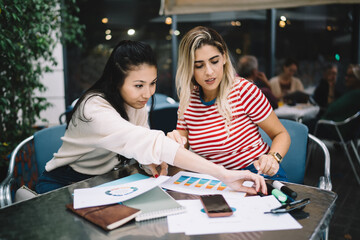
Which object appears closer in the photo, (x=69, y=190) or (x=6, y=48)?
(x=69, y=190)

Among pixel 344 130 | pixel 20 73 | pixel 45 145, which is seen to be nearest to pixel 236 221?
pixel 45 145

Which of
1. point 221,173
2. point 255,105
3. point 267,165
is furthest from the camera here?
point 255,105

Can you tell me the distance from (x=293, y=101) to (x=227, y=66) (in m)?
3.05

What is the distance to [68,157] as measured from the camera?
5.56 feet

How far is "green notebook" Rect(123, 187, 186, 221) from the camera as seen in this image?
112 centimetres

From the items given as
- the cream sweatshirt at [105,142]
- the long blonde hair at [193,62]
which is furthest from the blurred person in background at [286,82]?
the cream sweatshirt at [105,142]

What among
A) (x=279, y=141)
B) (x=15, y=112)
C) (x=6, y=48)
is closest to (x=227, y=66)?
(x=279, y=141)

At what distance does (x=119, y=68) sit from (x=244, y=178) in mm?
828

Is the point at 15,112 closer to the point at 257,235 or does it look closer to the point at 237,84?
the point at 237,84

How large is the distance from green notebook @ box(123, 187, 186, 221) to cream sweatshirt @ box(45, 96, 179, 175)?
0.54ft

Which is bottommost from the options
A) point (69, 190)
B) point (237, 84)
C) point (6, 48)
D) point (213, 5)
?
point (69, 190)

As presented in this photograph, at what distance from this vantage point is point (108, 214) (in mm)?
1101

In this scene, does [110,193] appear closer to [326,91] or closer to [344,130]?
[344,130]

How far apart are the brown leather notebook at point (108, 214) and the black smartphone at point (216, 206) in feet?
0.77
